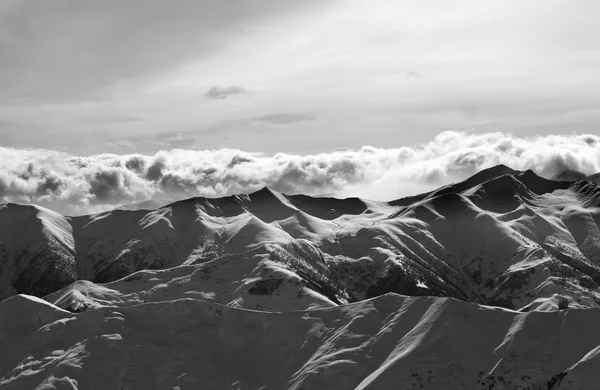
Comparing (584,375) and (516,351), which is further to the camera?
(516,351)

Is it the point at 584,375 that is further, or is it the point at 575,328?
the point at 575,328

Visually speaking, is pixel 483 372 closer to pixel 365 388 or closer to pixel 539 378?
pixel 539 378

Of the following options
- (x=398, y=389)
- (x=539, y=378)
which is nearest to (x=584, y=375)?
(x=539, y=378)

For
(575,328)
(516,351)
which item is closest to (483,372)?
(516,351)

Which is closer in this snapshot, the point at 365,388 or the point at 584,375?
the point at 584,375

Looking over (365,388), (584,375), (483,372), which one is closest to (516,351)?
(483,372)

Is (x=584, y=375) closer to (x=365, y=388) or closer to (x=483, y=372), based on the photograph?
(x=483, y=372)

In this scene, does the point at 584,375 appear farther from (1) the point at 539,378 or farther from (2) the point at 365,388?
(2) the point at 365,388
